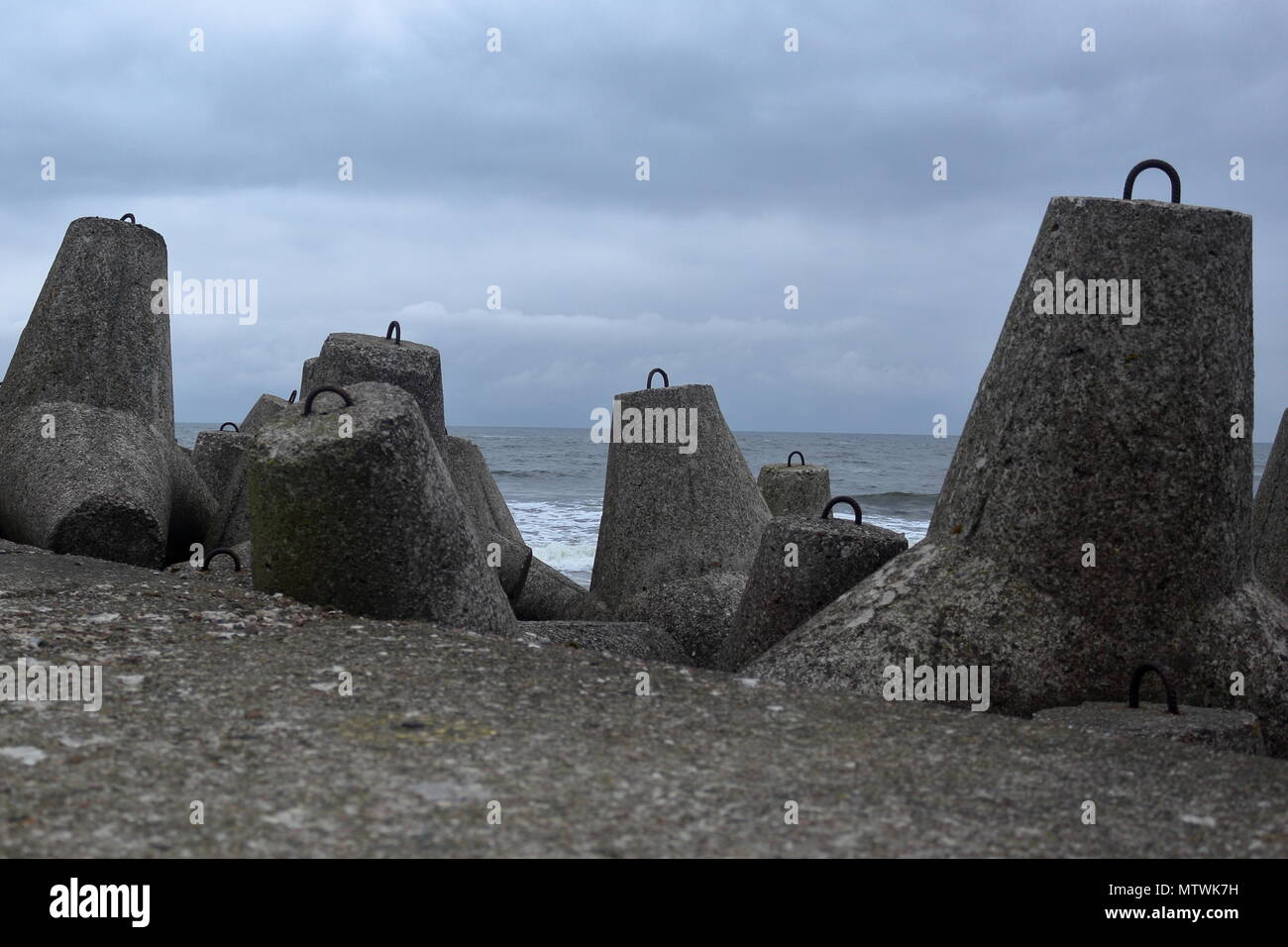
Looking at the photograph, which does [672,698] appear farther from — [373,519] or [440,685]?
[373,519]

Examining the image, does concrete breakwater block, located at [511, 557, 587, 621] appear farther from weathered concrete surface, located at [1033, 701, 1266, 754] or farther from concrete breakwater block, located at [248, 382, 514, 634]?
weathered concrete surface, located at [1033, 701, 1266, 754]

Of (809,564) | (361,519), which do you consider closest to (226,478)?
(361,519)

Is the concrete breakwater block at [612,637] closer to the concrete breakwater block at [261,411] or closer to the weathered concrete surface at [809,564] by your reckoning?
the weathered concrete surface at [809,564]

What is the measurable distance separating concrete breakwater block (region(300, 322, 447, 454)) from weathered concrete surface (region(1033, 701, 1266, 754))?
3468 millimetres

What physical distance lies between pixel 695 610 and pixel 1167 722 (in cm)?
347

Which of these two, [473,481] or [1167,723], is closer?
[1167,723]

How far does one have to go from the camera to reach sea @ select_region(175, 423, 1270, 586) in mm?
19469

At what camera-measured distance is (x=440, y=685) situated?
342 centimetres

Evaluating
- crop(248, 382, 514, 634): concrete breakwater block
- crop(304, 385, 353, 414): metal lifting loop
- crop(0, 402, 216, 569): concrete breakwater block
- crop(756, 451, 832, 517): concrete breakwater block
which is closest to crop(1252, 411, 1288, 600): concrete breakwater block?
crop(248, 382, 514, 634): concrete breakwater block

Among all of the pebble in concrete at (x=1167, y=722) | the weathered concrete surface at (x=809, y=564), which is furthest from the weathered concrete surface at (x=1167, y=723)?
the weathered concrete surface at (x=809, y=564)

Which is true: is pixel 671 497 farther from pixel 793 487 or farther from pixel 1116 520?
pixel 793 487

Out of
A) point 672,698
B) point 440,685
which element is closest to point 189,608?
point 440,685

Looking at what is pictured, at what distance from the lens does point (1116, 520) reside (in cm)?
429

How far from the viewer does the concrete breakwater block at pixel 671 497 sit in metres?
7.04
